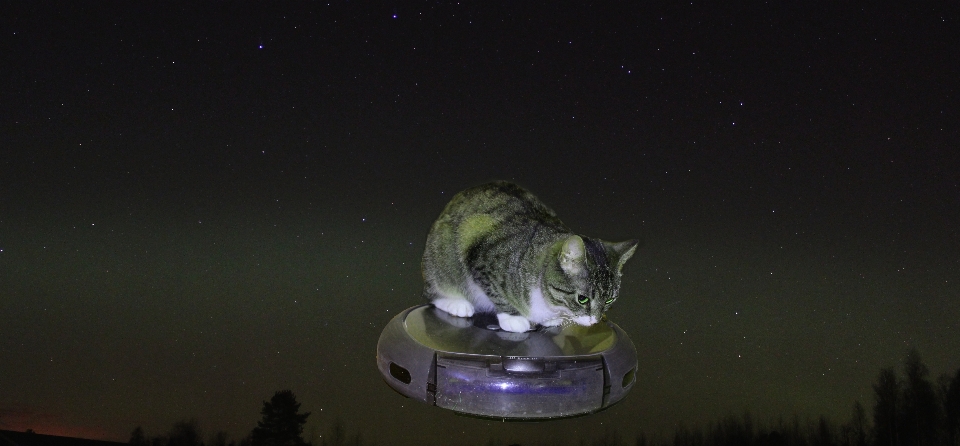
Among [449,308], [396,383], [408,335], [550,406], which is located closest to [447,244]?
[449,308]

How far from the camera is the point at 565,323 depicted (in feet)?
10.7

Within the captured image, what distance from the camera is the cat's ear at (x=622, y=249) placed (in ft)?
9.98

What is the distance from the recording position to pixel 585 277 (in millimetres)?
2881

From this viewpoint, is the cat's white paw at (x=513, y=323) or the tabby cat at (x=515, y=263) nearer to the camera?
the tabby cat at (x=515, y=263)

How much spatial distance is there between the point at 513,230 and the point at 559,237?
32cm

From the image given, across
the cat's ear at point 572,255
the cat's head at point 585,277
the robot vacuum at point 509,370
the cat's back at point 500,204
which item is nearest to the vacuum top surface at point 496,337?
the robot vacuum at point 509,370

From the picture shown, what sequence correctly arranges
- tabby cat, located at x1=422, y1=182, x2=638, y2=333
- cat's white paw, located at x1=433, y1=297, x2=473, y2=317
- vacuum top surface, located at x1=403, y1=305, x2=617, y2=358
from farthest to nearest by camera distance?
cat's white paw, located at x1=433, y1=297, x2=473, y2=317, tabby cat, located at x1=422, y1=182, x2=638, y2=333, vacuum top surface, located at x1=403, y1=305, x2=617, y2=358

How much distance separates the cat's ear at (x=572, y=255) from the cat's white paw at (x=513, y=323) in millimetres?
425

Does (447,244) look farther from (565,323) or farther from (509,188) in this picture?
(565,323)

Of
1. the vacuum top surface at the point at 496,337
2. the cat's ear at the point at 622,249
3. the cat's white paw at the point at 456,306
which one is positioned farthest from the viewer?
the cat's white paw at the point at 456,306

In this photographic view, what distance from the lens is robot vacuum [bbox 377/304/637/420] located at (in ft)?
8.34

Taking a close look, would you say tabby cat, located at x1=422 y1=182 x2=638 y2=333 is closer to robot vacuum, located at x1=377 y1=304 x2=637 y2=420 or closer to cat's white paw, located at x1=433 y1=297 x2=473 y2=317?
cat's white paw, located at x1=433 y1=297 x2=473 y2=317

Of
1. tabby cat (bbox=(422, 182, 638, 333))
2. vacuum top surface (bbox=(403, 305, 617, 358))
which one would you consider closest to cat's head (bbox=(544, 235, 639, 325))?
tabby cat (bbox=(422, 182, 638, 333))

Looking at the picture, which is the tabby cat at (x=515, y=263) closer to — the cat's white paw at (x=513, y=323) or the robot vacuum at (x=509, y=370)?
the cat's white paw at (x=513, y=323)
